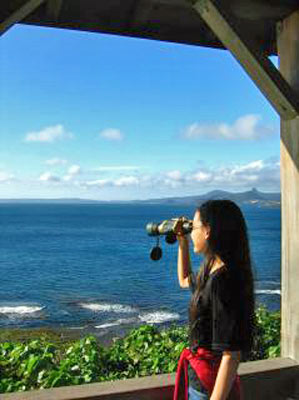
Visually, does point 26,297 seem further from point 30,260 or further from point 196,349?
point 196,349

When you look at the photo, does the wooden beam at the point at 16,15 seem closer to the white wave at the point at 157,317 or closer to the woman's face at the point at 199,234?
the woman's face at the point at 199,234

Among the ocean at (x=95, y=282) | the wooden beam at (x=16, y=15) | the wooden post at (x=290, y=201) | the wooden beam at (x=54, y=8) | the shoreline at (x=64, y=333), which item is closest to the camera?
the wooden beam at (x=16, y=15)

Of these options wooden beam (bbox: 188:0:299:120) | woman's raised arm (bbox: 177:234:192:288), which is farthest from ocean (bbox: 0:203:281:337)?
woman's raised arm (bbox: 177:234:192:288)

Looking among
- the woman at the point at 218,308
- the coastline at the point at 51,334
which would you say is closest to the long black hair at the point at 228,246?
the woman at the point at 218,308

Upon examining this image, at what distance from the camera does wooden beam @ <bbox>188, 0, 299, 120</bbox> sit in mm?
2621

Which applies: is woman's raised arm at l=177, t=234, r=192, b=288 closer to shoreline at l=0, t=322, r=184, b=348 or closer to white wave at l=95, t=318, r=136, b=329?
shoreline at l=0, t=322, r=184, b=348

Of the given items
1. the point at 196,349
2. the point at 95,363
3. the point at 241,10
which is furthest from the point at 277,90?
the point at 95,363

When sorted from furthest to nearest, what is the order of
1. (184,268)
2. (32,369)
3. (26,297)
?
(26,297)
(32,369)
(184,268)

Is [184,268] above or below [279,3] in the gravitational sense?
below

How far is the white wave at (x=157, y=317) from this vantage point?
904 inches

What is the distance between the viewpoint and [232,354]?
1831 millimetres

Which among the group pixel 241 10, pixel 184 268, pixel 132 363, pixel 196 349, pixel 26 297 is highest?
pixel 241 10

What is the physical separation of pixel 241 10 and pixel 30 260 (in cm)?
4949

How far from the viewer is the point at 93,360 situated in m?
3.58
